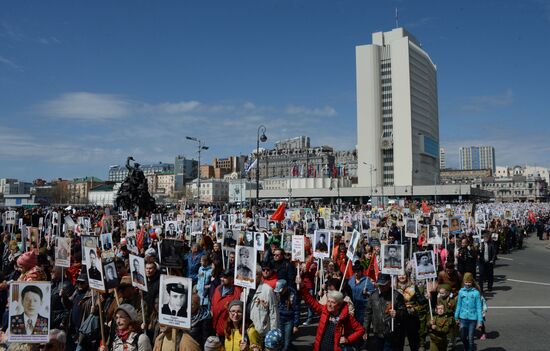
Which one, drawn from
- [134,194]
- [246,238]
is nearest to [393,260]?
[246,238]

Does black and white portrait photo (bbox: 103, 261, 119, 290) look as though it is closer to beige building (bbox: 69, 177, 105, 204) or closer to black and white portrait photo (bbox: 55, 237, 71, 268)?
black and white portrait photo (bbox: 55, 237, 71, 268)

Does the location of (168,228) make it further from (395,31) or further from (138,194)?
(395,31)

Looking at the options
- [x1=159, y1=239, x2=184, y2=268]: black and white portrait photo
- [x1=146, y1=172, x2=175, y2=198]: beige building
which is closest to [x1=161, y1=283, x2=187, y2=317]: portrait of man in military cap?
[x1=159, y1=239, x2=184, y2=268]: black and white portrait photo

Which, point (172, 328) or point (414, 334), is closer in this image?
point (172, 328)

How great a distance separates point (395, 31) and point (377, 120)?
85.1ft

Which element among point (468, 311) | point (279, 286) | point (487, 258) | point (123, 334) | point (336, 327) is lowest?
point (468, 311)

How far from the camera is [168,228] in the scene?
18.8 metres

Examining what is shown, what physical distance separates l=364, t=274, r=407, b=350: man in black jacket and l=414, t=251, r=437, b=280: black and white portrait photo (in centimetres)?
171

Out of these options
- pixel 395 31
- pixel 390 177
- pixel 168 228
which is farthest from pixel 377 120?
pixel 168 228

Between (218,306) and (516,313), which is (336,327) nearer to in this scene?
(218,306)

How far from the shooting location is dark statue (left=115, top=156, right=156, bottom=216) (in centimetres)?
3681

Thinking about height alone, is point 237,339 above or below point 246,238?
below

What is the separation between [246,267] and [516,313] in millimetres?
8200

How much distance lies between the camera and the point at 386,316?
6.66m
